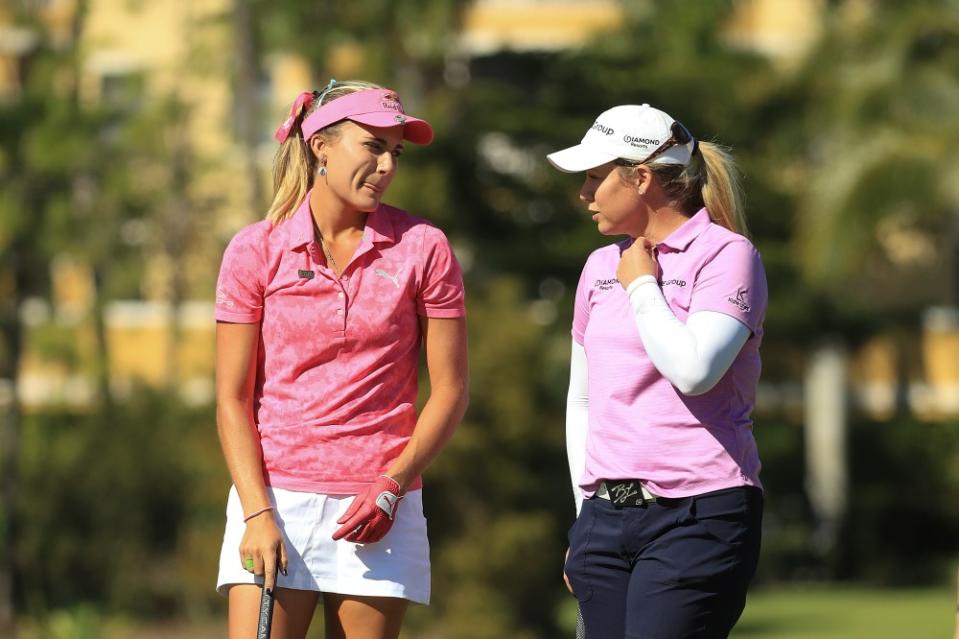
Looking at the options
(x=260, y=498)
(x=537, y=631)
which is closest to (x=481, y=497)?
(x=537, y=631)

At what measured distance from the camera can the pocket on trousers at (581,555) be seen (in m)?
4.65

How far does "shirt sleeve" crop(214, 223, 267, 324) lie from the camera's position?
4.67m

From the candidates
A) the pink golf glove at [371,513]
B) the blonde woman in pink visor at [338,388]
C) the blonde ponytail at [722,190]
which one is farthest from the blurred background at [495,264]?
the blonde ponytail at [722,190]

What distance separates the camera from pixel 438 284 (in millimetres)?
4695

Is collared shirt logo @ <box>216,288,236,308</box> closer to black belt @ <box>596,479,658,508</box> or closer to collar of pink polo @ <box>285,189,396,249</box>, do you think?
collar of pink polo @ <box>285,189,396,249</box>

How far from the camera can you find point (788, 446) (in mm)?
28562

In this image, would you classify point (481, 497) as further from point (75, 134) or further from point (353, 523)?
point (353, 523)

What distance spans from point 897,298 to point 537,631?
16674 mm

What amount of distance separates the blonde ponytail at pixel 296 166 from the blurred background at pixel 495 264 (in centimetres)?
915

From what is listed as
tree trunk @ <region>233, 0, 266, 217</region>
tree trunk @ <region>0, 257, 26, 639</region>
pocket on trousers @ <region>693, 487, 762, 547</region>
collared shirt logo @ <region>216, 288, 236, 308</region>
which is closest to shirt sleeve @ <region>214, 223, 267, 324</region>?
collared shirt logo @ <region>216, 288, 236, 308</region>

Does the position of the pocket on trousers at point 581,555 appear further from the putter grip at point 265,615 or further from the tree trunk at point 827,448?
the tree trunk at point 827,448

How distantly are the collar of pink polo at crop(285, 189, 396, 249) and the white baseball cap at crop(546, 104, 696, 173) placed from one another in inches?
19.3

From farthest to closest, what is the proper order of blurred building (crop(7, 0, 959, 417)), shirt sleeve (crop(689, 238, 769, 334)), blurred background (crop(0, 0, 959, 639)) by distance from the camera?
blurred building (crop(7, 0, 959, 417)) → blurred background (crop(0, 0, 959, 639)) → shirt sleeve (crop(689, 238, 769, 334))

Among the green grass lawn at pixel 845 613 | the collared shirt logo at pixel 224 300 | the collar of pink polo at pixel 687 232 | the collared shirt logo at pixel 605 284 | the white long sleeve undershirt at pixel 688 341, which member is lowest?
the green grass lawn at pixel 845 613
